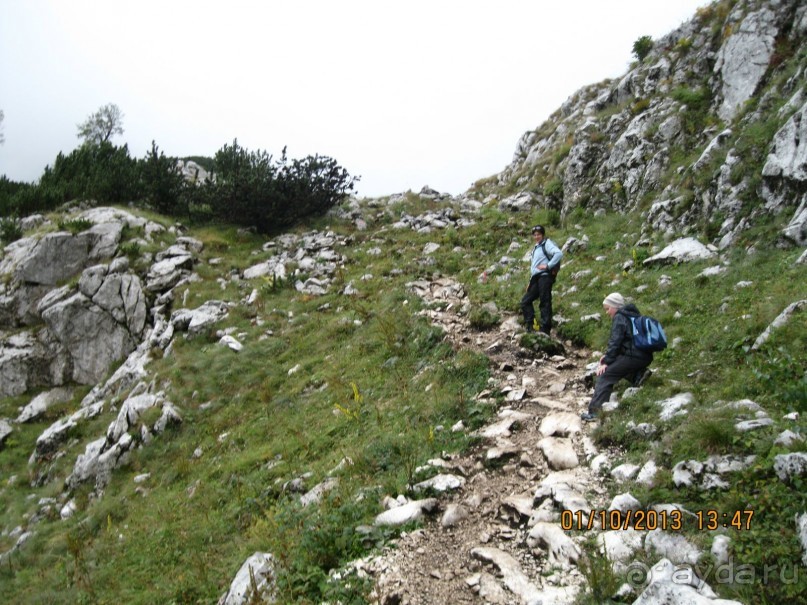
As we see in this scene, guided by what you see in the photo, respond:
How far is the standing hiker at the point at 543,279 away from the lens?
10211mm

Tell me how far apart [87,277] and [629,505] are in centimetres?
2053

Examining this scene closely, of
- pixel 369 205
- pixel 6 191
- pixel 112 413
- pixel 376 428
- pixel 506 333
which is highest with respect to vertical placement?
pixel 6 191

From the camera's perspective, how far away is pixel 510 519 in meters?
5.22

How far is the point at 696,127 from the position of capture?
15.5 meters

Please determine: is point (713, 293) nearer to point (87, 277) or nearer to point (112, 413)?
point (112, 413)

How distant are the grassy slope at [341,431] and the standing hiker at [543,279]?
0.73 meters

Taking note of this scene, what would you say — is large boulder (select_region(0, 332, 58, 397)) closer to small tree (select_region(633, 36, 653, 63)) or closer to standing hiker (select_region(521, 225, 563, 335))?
standing hiker (select_region(521, 225, 563, 335))

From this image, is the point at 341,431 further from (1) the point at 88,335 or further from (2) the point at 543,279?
(1) the point at 88,335

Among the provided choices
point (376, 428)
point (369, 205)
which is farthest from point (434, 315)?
point (369, 205)

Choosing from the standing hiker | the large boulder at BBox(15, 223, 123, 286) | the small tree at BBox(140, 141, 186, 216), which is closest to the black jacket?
the standing hiker

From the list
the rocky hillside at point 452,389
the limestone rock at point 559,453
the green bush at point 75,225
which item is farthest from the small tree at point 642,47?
the green bush at point 75,225

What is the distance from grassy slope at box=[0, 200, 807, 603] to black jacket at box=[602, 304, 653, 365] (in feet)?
1.59

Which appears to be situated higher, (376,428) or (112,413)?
(376,428)

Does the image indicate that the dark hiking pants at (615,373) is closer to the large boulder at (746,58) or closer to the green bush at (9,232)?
the large boulder at (746,58)
